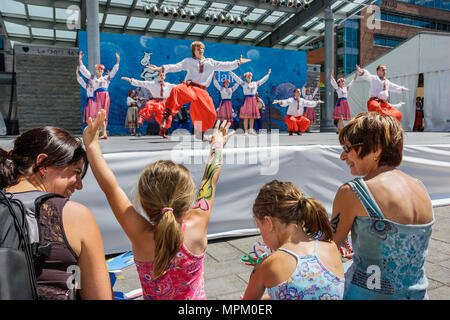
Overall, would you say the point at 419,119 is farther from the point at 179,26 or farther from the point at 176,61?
the point at 179,26

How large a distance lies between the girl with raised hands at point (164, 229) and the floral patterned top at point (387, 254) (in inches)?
22.1

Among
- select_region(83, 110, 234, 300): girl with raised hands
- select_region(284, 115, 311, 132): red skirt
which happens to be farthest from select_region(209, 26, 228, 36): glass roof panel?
select_region(83, 110, 234, 300): girl with raised hands

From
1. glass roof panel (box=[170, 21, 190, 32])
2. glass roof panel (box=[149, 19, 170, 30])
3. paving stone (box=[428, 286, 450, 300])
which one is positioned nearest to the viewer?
paving stone (box=[428, 286, 450, 300])

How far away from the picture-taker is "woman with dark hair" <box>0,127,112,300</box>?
905 mm

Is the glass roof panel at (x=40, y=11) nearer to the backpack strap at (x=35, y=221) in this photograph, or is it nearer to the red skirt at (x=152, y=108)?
the red skirt at (x=152, y=108)

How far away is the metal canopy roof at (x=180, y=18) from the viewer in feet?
42.5

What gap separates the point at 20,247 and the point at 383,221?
1056mm

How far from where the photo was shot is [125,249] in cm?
285

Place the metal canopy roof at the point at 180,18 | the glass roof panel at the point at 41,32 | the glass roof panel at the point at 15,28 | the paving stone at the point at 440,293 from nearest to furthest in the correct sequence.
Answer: the paving stone at the point at 440,293 → the metal canopy roof at the point at 180,18 → the glass roof panel at the point at 15,28 → the glass roof panel at the point at 41,32

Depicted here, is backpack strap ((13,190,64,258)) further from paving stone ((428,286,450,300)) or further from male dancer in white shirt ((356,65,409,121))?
male dancer in white shirt ((356,65,409,121))

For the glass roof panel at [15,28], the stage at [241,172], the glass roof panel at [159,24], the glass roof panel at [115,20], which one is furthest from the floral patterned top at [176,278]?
the glass roof panel at [15,28]
